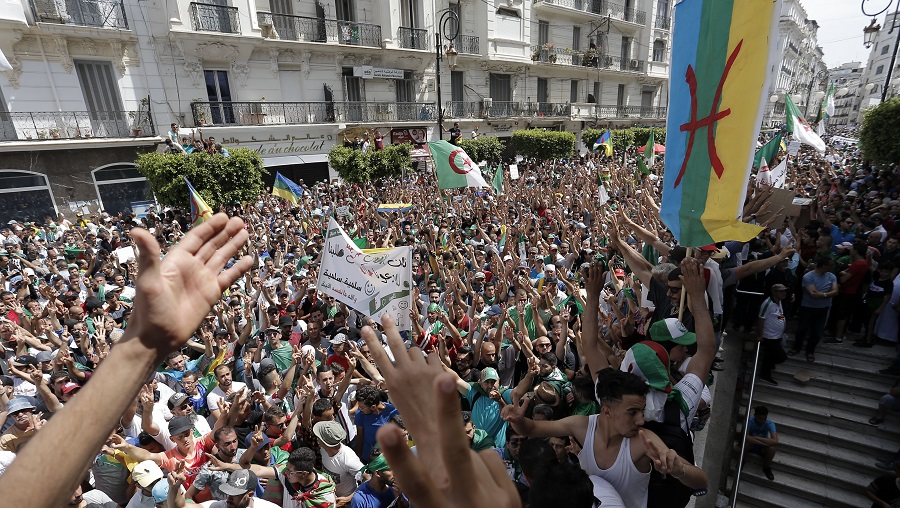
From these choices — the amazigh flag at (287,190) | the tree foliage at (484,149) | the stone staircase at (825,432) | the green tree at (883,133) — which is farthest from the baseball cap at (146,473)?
the tree foliage at (484,149)

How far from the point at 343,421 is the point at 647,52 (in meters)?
42.3

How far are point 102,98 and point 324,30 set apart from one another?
978 cm

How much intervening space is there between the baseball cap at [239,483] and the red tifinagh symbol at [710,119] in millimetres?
3682

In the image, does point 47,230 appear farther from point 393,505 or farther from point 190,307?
point 190,307

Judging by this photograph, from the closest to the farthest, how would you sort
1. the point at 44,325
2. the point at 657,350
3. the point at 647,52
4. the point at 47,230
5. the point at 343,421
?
the point at 657,350, the point at 343,421, the point at 44,325, the point at 47,230, the point at 647,52

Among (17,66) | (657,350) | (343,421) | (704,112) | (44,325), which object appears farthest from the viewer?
(17,66)

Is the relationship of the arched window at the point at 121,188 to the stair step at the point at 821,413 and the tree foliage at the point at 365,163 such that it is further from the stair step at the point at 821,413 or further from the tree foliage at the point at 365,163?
the stair step at the point at 821,413

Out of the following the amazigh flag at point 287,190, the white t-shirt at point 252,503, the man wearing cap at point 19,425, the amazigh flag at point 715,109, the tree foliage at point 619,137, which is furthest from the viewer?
the tree foliage at point 619,137

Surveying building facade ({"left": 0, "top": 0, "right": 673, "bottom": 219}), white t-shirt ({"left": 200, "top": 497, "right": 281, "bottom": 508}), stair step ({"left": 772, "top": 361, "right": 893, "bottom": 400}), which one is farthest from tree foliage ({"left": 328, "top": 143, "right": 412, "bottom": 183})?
white t-shirt ({"left": 200, "top": 497, "right": 281, "bottom": 508})

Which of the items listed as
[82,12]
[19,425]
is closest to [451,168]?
[19,425]

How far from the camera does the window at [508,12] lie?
2781 cm

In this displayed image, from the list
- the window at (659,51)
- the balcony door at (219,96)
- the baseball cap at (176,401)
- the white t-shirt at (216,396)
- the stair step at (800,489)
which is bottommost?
the stair step at (800,489)

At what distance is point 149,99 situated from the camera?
18.0 metres

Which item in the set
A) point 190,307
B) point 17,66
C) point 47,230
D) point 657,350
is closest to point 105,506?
point 190,307
